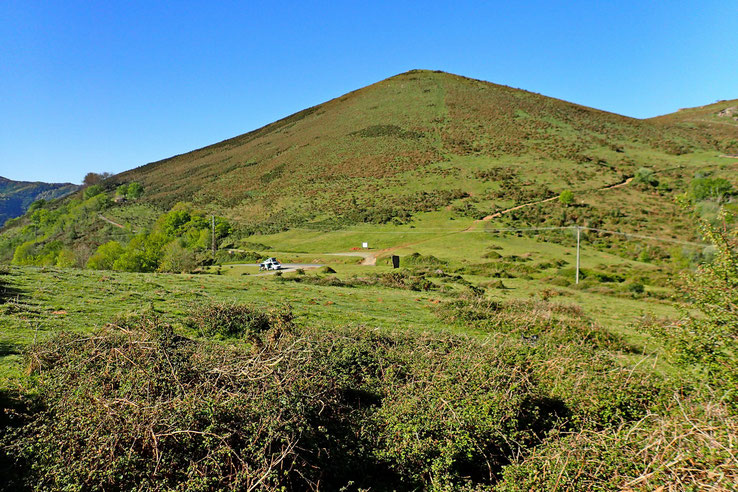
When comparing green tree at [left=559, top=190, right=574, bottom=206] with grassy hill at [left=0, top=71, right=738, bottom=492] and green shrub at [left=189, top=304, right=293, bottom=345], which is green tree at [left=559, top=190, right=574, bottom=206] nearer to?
grassy hill at [left=0, top=71, right=738, bottom=492]

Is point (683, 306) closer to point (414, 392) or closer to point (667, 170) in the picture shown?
point (414, 392)

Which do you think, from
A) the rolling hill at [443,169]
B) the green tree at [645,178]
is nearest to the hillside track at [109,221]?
the rolling hill at [443,169]

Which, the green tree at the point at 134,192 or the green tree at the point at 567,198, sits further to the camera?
the green tree at the point at 134,192

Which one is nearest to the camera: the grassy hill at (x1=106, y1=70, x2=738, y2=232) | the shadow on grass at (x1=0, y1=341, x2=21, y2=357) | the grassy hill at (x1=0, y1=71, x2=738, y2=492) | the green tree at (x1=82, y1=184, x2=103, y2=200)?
the grassy hill at (x1=0, y1=71, x2=738, y2=492)

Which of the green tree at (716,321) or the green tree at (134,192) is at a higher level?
the green tree at (134,192)

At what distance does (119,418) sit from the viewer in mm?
4711

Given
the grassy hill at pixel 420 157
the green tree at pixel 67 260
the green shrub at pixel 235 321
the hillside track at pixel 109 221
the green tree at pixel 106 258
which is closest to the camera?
the green shrub at pixel 235 321

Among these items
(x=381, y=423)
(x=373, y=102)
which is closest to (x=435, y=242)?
(x=381, y=423)

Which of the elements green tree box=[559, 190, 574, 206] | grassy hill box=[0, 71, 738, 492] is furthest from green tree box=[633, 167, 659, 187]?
grassy hill box=[0, 71, 738, 492]

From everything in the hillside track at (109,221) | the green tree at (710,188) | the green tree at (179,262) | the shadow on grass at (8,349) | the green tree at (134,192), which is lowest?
the green tree at (179,262)

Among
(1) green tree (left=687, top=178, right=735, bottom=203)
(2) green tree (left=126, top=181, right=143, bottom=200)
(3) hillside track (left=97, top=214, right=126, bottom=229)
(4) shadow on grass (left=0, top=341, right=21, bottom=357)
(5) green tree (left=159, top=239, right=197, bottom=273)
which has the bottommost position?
(5) green tree (left=159, top=239, right=197, bottom=273)

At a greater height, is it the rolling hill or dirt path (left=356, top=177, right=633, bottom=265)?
the rolling hill

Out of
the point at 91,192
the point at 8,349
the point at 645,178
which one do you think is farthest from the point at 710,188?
the point at 91,192

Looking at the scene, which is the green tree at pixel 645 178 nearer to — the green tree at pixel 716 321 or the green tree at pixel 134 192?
the green tree at pixel 716 321
